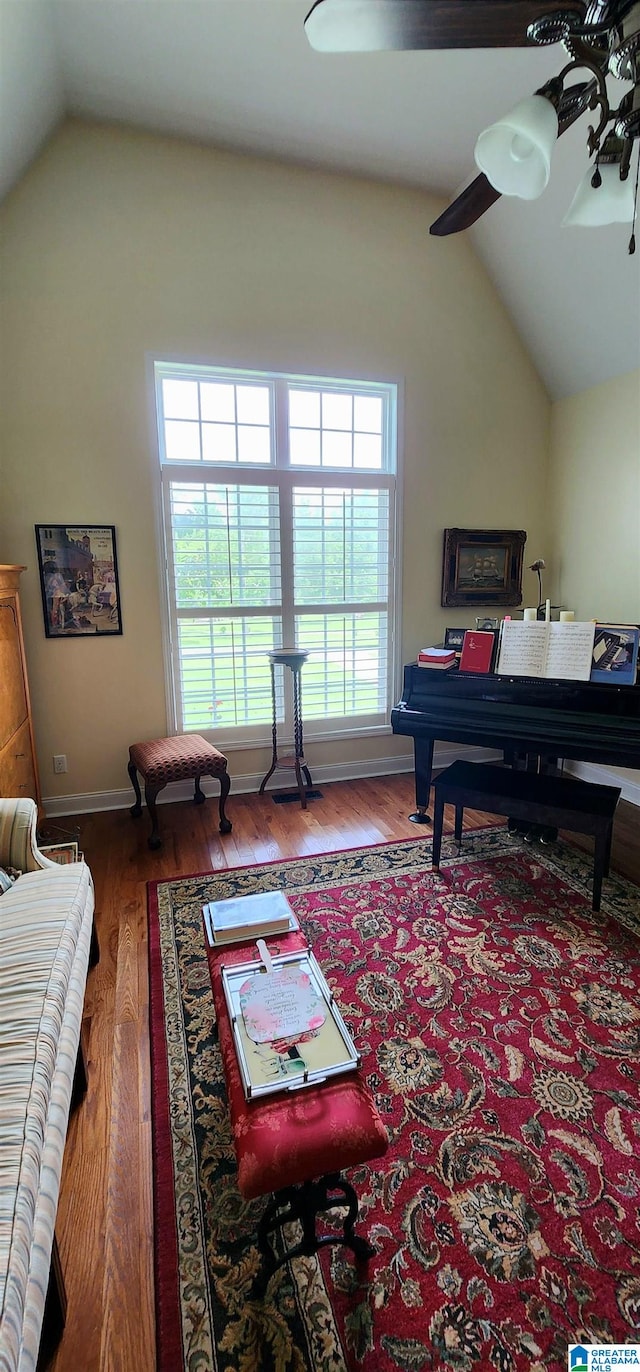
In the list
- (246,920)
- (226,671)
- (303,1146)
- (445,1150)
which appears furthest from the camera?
(226,671)

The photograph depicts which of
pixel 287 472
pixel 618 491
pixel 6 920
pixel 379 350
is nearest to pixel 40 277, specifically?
pixel 287 472

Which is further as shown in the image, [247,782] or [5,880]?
[247,782]

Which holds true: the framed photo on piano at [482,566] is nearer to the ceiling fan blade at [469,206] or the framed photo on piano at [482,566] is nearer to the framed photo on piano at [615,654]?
the framed photo on piano at [615,654]

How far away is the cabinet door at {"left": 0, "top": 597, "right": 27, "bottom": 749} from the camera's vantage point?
102 inches

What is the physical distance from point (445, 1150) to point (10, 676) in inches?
101

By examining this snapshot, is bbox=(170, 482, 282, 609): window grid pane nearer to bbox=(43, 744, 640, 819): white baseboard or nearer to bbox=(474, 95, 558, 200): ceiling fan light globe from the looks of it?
bbox=(43, 744, 640, 819): white baseboard

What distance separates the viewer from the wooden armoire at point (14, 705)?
257 cm

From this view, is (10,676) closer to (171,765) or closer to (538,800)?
(171,765)

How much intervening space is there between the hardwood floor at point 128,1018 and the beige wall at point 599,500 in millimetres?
1470

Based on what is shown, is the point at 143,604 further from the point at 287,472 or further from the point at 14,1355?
the point at 14,1355

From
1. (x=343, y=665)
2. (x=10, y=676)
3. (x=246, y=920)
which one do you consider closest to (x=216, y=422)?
(x=343, y=665)

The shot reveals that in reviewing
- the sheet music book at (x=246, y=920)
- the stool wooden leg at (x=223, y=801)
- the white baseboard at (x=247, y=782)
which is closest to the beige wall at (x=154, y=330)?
the white baseboard at (x=247, y=782)

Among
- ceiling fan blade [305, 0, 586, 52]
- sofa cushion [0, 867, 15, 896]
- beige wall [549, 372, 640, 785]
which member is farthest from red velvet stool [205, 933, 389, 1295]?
beige wall [549, 372, 640, 785]

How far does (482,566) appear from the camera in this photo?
4.25 m
